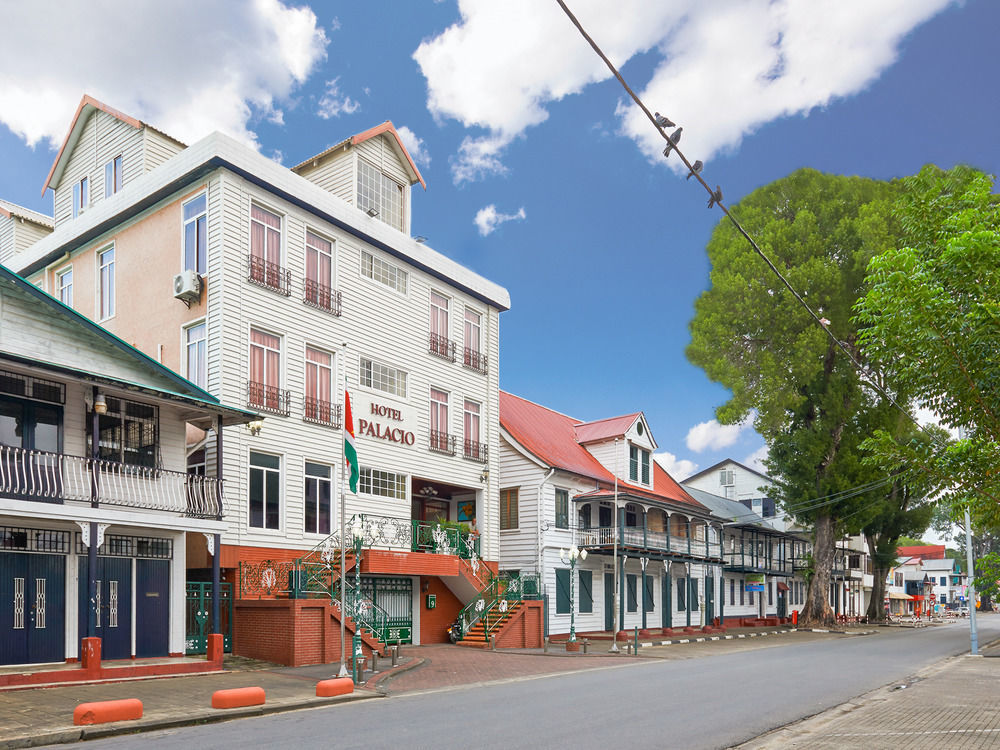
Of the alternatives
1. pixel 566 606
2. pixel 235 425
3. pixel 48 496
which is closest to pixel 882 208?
pixel 566 606

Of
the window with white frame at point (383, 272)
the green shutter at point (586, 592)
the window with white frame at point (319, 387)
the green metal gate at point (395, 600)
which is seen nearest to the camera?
the window with white frame at point (319, 387)

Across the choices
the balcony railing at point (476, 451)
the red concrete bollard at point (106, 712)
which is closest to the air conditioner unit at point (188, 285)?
the balcony railing at point (476, 451)

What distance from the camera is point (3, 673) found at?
16.4 metres

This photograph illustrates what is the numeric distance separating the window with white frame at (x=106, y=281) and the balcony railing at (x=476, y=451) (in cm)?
1206

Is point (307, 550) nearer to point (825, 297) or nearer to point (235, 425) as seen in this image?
point (235, 425)

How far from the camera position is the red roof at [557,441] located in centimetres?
3656

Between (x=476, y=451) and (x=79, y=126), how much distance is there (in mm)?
16166

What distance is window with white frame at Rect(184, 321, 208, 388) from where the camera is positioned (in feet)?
78.7

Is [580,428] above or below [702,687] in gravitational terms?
above

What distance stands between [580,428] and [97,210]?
2355 cm

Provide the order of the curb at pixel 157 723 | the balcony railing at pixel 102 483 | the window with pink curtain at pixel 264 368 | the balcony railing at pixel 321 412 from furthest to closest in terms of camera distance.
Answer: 1. the balcony railing at pixel 321 412
2. the window with pink curtain at pixel 264 368
3. the balcony railing at pixel 102 483
4. the curb at pixel 157 723

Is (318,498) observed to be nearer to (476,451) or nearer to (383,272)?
(383,272)

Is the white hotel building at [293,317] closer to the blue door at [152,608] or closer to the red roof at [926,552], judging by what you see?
the blue door at [152,608]

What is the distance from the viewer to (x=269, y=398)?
24906 mm
